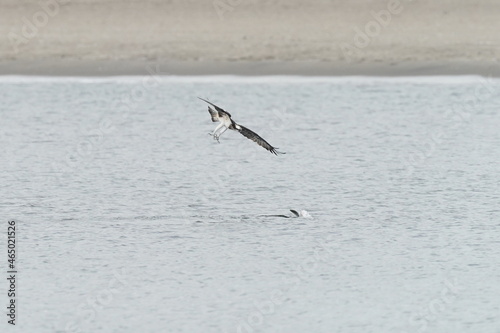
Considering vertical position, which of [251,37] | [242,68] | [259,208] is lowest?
[259,208]

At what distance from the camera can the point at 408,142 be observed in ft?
76.2

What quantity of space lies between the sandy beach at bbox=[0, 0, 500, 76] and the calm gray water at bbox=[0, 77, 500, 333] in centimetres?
126

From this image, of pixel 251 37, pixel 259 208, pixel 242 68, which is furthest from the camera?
pixel 251 37

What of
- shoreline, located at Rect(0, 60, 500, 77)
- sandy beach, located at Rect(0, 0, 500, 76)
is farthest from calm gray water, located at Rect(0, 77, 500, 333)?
sandy beach, located at Rect(0, 0, 500, 76)

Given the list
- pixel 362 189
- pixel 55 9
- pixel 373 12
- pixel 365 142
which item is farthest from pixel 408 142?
pixel 55 9

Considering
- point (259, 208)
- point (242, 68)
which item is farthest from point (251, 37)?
point (259, 208)

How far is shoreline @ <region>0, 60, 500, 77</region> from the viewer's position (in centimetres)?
3019

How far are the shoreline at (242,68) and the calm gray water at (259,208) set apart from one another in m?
0.64

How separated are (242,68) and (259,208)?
13710 millimetres

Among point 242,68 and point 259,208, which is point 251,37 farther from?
point 259,208

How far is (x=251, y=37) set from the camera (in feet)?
106

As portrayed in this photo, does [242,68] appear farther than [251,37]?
No

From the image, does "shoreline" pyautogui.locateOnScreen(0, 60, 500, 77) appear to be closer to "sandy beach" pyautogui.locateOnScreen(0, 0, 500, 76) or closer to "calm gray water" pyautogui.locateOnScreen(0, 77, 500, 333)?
"sandy beach" pyautogui.locateOnScreen(0, 0, 500, 76)

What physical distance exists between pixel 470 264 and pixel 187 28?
20.1 meters
